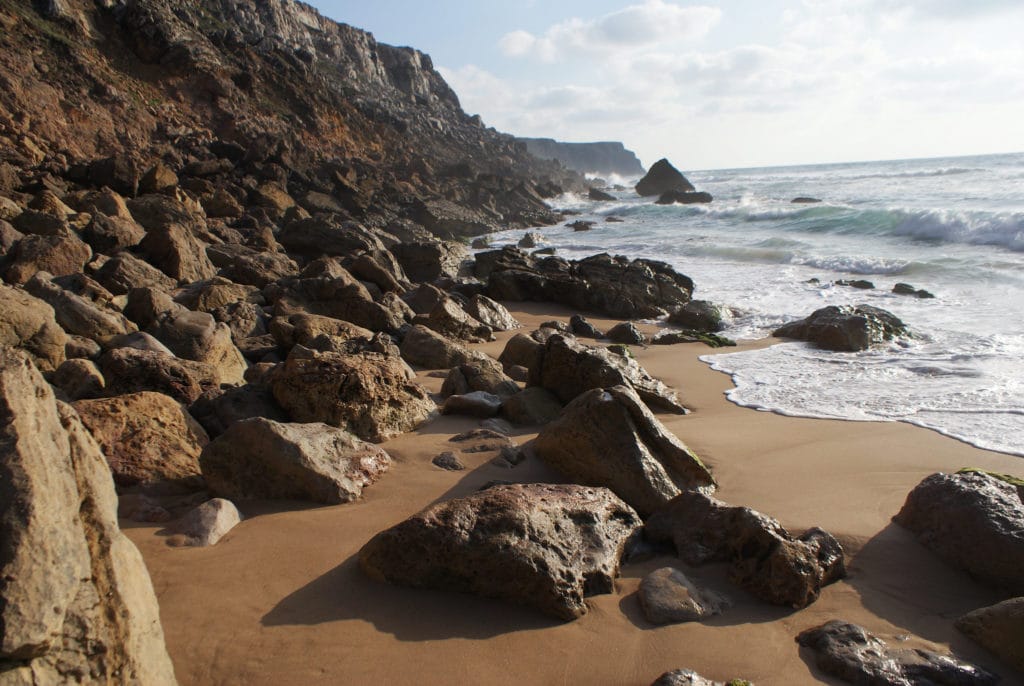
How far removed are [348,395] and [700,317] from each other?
749 cm

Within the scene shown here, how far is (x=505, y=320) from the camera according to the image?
9.79 m

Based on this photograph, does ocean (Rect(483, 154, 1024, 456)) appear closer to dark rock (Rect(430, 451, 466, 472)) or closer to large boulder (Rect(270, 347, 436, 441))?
dark rock (Rect(430, 451, 466, 472))

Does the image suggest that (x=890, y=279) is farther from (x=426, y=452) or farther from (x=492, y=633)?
(x=492, y=633)

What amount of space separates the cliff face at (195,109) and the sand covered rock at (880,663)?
618 inches

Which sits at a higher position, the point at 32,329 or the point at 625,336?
the point at 32,329

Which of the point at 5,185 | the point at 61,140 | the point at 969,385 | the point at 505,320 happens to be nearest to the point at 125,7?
the point at 61,140

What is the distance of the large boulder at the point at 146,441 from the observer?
3559 millimetres

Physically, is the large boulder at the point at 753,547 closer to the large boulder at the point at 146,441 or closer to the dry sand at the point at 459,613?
the dry sand at the point at 459,613

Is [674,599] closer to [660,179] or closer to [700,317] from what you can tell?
[700,317]

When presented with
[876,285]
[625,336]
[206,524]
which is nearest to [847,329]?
[625,336]

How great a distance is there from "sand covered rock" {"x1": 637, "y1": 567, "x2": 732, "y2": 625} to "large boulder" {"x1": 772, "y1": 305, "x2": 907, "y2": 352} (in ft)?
21.2

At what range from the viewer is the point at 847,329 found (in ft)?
28.2

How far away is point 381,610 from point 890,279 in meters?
14.9

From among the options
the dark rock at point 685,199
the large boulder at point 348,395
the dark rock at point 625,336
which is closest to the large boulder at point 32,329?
the large boulder at point 348,395
